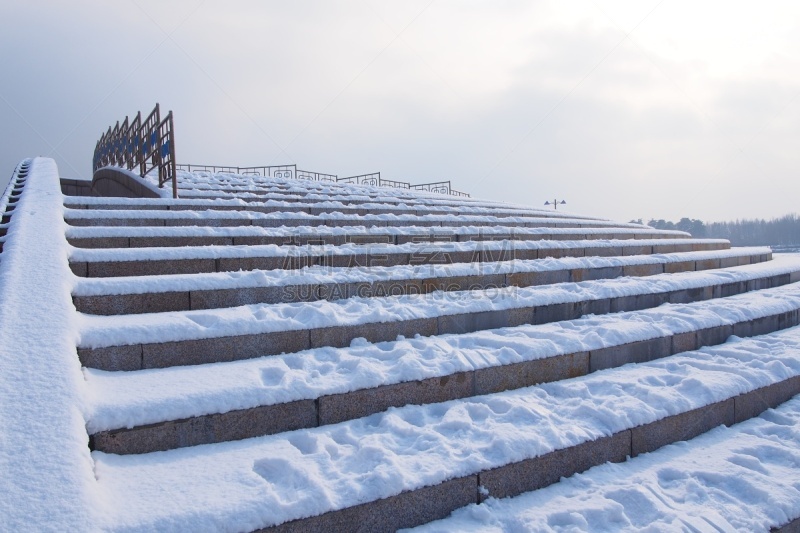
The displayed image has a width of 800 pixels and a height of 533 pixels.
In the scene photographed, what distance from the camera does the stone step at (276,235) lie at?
4.38 metres

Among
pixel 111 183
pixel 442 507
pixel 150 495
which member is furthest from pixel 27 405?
pixel 111 183

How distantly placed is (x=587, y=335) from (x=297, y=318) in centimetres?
210

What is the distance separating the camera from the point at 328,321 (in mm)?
3355

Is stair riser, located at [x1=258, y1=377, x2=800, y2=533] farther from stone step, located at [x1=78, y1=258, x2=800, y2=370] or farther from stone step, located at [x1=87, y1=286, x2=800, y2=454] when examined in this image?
→ stone step, located at [x1=78, y1=258, x2=800, y2=370]

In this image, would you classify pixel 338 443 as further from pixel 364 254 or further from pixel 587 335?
pixel 364 254

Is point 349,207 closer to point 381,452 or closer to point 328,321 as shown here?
point 328,321

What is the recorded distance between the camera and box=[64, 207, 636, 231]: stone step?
16.3 feet

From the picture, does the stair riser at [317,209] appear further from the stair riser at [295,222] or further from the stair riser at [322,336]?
the stair riser at [322,336]

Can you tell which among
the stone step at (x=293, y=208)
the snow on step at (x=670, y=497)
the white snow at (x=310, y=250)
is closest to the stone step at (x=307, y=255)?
the white snow at (x=310, y=250)

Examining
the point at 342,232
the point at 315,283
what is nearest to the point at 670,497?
the point at 315,283

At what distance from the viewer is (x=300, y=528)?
1.88 meters

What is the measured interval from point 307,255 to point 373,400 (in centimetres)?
226

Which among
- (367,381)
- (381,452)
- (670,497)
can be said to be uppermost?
(367,381)

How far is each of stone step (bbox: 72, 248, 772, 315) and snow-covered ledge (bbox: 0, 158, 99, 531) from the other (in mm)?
284
